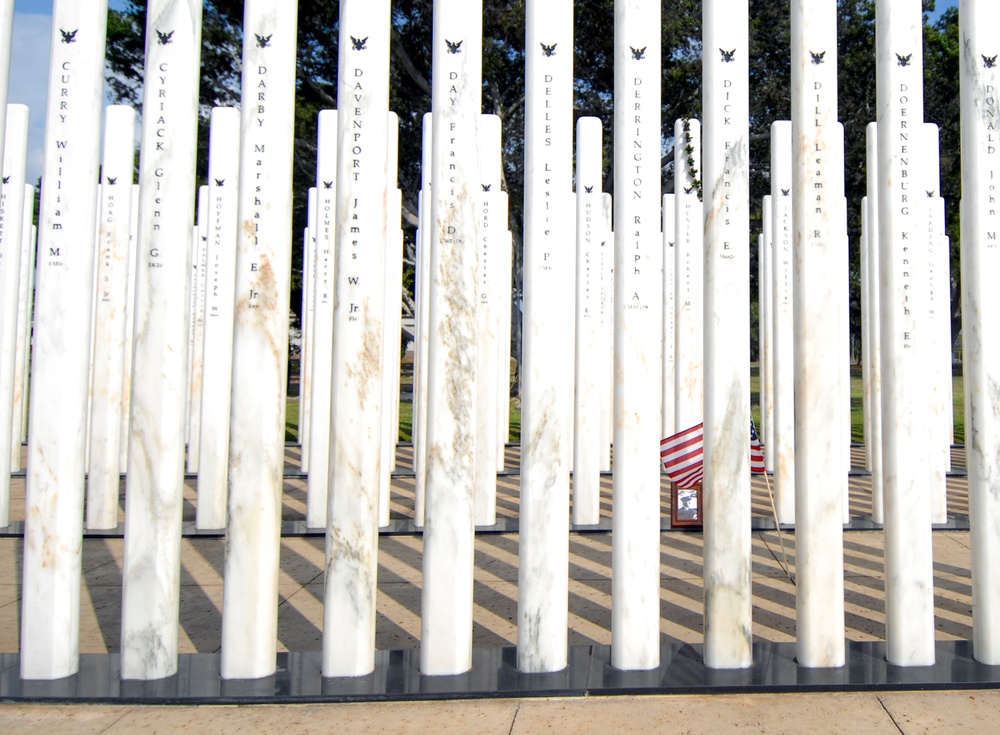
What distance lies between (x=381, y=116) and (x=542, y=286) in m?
1.22

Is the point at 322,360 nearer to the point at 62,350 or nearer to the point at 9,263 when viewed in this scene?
the point at 9,263

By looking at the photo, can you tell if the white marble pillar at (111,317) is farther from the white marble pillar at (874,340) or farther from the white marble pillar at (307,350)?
the white marble pillar at (874,340)

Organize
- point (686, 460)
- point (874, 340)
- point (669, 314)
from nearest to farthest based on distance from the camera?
point (686, 460) < point (874, 340) < point (669, 314)

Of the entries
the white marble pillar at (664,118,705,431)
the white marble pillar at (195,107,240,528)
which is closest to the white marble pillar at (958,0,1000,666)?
the white marble pillar at (664,118,705,431)

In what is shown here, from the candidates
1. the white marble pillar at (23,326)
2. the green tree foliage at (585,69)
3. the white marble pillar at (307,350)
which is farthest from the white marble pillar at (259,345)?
the green tree foliage at (585,69)

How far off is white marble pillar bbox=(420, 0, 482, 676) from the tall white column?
0.63m

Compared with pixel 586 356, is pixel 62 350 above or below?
below

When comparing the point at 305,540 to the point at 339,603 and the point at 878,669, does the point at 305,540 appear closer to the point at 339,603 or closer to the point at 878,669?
the point at 339,603

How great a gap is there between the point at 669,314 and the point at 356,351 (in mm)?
9042

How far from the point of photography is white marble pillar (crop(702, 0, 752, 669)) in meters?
4.58

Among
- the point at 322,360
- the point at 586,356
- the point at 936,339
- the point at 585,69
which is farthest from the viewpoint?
the point at 585,69

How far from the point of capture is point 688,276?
10914mm

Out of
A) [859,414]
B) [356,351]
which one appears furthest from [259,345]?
[859,414]

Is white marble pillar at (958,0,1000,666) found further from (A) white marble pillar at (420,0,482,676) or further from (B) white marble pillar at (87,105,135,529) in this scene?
(B) white marble pillar at (87,105,135,529)
